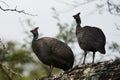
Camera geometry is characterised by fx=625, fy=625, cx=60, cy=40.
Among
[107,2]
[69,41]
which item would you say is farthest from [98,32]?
[69,41]

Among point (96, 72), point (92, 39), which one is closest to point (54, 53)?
point (92, 39)

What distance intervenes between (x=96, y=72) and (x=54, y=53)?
4494mm

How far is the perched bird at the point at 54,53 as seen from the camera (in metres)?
17.1

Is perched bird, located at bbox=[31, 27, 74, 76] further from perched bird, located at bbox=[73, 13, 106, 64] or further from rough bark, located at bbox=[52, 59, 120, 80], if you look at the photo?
rough bark, located at bbox=[52, 59, 120, 80]

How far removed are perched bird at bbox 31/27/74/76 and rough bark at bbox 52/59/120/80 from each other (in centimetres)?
308

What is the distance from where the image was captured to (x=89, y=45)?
682 inches

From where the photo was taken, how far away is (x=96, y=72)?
1298cm

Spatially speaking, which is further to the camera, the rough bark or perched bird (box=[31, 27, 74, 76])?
perched bird (box=[31, 27, 74, 76])

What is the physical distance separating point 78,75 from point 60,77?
56 cm

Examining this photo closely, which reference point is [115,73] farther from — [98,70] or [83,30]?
[83,30]

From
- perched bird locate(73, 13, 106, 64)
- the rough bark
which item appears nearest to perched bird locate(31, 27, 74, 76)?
perched bird locate(73, 13, 106, 64)

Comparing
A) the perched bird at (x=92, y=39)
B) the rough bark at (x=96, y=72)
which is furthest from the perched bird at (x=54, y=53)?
the rough bark at (x=96, y=72)

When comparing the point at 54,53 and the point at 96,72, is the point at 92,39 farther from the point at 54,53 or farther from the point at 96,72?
the point at 96,72

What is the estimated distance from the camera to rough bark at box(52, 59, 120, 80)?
41.3ft
